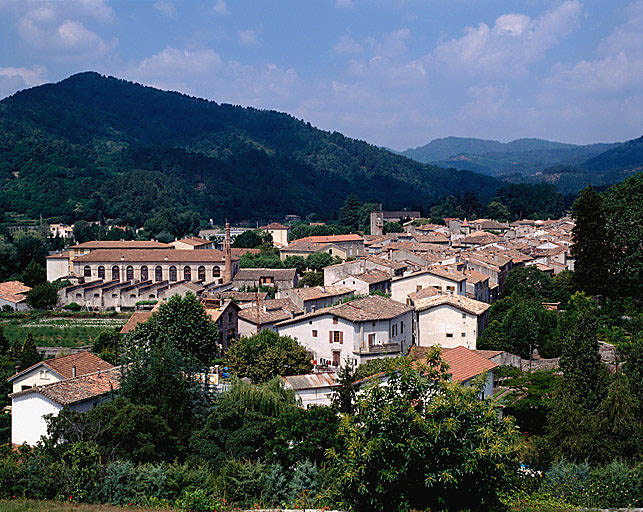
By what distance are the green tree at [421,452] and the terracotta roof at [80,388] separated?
12445 millimetres

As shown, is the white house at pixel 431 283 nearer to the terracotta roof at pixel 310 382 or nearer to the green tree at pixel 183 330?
the green tree at pixel 183 330

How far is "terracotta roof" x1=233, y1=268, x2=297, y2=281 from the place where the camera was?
53125 millimetres

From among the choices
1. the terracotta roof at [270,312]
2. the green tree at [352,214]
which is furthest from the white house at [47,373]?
the green tree at [352,214]

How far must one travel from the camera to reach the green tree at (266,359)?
26.0 meters

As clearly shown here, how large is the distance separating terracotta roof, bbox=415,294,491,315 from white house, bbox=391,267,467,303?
9.48 ft

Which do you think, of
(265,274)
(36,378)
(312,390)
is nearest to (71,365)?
(36,378)

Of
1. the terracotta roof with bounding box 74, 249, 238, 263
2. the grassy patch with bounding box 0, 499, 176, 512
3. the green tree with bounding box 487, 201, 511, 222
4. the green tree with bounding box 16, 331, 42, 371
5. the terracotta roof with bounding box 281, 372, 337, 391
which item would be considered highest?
the green tree with bounding box 487, 201, 511, 222

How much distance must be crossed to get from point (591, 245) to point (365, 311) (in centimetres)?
1518

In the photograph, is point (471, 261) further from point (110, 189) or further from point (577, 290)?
point (110, 189)

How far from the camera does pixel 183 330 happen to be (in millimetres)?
29344

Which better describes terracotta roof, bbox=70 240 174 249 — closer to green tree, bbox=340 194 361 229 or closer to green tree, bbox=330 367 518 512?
green tree, bbox=340 194 361 229

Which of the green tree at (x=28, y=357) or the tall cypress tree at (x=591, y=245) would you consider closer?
the green tree at (x=28, y=357)

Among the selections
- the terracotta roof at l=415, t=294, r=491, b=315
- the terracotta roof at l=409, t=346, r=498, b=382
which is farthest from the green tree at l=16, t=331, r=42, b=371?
the terracotta roof at l=415, t=294, r=491, b=315

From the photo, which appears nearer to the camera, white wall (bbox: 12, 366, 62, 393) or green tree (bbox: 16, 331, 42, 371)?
white wall (bbox: 12, 366, 62, 393)
